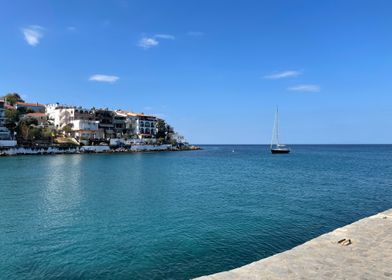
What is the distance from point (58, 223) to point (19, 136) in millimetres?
108205

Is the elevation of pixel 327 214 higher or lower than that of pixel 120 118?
lower

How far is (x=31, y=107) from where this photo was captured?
461 feet

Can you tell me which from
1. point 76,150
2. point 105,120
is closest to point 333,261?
point 76,150

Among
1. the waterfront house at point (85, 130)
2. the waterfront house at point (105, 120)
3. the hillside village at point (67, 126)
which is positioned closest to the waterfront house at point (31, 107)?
the hillside village at point (67, 126)

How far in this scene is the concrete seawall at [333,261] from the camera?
10164 millimetres

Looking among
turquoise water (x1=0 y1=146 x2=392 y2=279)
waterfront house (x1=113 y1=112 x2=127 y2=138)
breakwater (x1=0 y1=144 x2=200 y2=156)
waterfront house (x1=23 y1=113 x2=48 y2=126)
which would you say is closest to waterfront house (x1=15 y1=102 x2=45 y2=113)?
waterfront house (x1=23 y1=113 x2=48 y2=126)

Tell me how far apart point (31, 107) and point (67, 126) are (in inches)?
1005

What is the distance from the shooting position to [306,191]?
36469mm

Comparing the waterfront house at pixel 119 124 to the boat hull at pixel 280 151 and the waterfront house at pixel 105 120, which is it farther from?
the boat hull at pixel 280 151

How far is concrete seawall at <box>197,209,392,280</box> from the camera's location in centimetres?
1016

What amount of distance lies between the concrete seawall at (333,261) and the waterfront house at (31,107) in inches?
5547

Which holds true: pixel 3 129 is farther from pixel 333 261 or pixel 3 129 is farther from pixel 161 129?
pixel 333 261

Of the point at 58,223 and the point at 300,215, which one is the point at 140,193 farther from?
the point at 300,215

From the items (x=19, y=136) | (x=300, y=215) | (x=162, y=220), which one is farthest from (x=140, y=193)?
(x=19, y=136)
